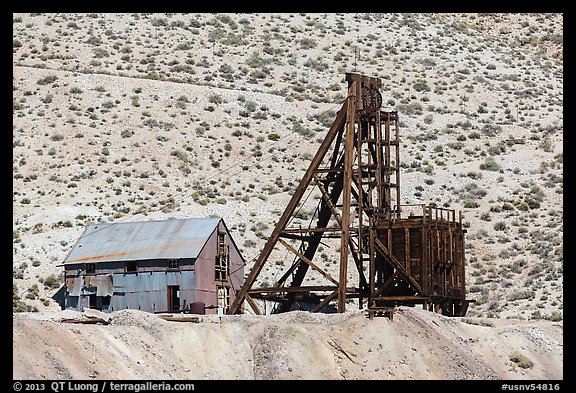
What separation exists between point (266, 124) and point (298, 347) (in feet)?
133

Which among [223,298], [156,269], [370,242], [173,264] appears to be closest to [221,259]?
[223,298]

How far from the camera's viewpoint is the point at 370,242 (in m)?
43.5

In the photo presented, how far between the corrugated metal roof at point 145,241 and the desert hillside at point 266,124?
3.16 meters

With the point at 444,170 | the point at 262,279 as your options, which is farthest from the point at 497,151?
the point at 262,279

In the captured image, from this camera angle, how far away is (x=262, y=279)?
54.9m

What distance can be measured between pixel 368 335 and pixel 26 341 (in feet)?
36.6

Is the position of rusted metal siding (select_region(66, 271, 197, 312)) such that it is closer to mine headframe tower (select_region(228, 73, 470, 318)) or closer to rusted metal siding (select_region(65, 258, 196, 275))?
rusted metal siding (select_region(65, 258, 196, 275))

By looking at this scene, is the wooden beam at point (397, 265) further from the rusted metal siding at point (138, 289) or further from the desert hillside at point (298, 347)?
the rusted metal siding at point (138, 289)

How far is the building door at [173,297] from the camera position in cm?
4666

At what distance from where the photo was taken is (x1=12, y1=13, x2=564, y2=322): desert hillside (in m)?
58.5

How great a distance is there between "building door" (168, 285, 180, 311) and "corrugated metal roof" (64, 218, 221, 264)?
1245 millimetres

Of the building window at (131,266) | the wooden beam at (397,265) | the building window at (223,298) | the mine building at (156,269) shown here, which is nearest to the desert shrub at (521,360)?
the wooden beam at (397,265)

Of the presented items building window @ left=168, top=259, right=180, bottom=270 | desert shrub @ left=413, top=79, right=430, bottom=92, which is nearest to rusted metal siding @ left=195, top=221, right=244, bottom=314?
building window @ left=168, top=259, right=180, bottom=270

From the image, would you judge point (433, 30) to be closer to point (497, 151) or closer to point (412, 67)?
point (412, 67)
